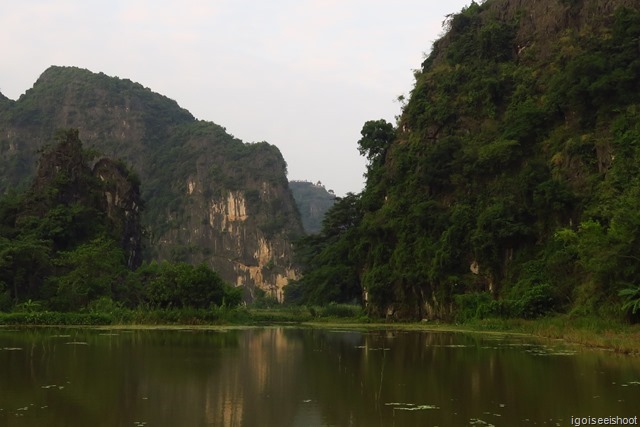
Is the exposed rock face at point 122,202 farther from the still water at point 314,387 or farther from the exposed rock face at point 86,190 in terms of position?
the still water at point 314,387

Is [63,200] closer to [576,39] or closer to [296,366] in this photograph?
[576,39]

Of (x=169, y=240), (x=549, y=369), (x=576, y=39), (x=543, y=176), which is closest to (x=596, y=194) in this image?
(x=543, y=176)

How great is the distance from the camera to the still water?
30.5 feet

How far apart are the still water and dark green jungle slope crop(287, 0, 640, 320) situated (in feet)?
33.2

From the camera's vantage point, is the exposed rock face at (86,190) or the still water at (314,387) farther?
the exposed rock face at (86,190)

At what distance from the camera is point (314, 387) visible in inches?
485

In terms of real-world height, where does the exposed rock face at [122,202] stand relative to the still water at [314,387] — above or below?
above

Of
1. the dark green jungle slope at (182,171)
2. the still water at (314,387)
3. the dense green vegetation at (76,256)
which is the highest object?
the dark green jungle slope at (182,171)

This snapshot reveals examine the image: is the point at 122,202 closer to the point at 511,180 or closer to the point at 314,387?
the point at 511,180

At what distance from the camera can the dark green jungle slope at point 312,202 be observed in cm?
16925

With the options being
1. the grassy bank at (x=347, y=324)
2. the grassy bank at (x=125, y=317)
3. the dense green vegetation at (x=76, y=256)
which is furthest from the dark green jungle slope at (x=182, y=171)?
the grassy bank at (x=125, y=317)

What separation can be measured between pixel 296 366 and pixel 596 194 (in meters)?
22.3

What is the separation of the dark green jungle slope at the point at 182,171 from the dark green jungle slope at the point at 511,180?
198ft

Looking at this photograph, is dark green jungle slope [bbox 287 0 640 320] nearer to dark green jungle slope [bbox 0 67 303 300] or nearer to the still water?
the still water
